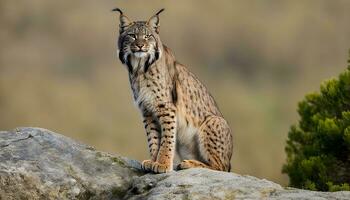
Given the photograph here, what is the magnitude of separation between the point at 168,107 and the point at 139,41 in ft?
2.77

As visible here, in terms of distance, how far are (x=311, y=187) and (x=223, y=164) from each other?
215 centimetres

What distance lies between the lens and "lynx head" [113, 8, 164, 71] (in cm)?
1043

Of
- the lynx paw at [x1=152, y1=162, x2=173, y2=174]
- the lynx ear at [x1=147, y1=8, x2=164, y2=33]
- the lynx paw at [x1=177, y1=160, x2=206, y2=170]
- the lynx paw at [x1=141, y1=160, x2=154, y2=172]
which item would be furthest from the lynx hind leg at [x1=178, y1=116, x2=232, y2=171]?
the lynx ear at [x1=147, y1=8, x2=164, y2=33]

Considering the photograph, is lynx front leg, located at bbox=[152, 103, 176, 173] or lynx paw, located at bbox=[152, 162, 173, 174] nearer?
lynx paw, located at bbox=[152, 162, 173, 174]

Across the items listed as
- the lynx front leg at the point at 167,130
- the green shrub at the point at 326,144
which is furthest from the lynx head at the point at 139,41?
the green shrub at the point at 326,144

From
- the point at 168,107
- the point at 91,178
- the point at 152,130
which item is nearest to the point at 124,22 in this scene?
the point at 168,107

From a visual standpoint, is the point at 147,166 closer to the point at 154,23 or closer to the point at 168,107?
the point at 168,107

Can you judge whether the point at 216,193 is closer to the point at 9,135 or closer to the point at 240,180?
the point at 240,180

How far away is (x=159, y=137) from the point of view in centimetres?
1060

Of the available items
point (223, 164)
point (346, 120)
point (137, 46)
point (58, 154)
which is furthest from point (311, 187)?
point (58, 154)

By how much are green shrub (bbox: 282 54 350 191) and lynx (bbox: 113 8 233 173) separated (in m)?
2.18

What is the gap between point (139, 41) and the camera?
10414mm

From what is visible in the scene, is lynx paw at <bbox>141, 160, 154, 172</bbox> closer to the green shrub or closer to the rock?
the rock

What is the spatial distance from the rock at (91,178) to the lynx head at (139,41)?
132 cm
